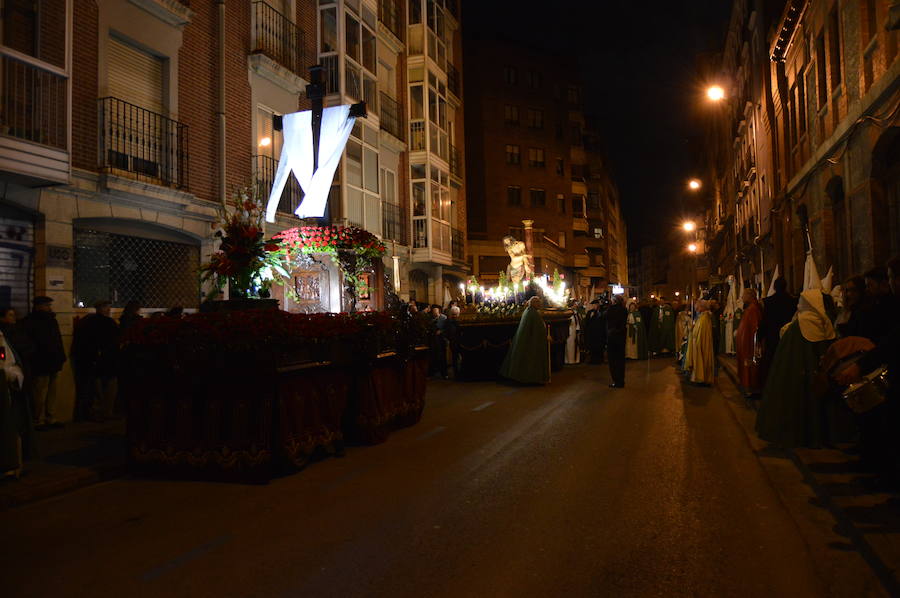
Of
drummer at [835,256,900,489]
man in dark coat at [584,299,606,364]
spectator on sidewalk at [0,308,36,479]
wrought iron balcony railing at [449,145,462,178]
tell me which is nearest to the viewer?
drummer at [835,256,900,489]

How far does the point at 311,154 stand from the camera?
36.2 ft

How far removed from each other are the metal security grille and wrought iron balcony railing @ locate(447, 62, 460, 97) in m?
18.8

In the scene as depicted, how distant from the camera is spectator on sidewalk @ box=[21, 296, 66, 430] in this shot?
368 inches

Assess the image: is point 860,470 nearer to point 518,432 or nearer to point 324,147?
point 518,432

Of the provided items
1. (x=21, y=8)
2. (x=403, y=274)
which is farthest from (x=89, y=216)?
(x=403, y=274)

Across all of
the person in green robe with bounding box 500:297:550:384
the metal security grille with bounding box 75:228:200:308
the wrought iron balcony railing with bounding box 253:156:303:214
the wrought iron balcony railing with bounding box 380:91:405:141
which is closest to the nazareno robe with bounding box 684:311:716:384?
the person in green robe with bounding box 500:297:550:384

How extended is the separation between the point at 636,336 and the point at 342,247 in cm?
1535

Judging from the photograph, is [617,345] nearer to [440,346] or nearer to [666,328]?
[440,346]

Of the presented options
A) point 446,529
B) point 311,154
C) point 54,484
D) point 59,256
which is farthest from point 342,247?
point 446,529

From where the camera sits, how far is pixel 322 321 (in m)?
7.49

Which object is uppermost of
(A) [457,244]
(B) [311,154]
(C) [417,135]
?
(C) [417,135]

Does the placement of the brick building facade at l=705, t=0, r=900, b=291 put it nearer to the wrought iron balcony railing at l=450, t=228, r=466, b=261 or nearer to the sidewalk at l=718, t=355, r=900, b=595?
the sidewalk at l=718, t=355, r=900, b=595

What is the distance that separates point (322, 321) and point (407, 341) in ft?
7.54

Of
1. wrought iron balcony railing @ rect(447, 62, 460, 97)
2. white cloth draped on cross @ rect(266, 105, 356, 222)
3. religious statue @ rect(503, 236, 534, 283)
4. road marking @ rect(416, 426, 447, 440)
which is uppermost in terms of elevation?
wrought iron balcony railing @ rect(447, 62, 460, 97)
